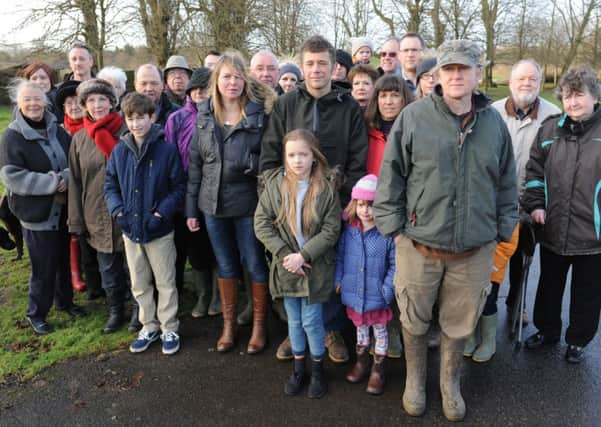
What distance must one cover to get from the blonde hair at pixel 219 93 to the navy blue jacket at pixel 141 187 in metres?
0.54

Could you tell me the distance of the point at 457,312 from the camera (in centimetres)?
309

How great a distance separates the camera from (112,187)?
3.81 m

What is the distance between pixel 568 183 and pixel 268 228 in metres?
2.25

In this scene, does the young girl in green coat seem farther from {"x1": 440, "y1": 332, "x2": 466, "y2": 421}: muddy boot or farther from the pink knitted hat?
{"x1": 440, "y1": 332, "x2": 466, "y2": 421}: muddy boot

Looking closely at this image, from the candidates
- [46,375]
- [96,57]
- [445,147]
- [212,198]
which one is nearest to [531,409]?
[445,147]

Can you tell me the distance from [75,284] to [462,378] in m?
4.09

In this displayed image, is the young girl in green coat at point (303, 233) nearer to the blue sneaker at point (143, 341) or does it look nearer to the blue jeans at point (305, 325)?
the blue jeans at point (305, 325)

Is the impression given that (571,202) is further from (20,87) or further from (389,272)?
(20,87)

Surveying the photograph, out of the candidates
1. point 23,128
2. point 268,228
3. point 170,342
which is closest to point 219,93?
point 268,228

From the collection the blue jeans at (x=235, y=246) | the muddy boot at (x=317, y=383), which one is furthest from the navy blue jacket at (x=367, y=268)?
the blue jeans at (x=235, y=246)

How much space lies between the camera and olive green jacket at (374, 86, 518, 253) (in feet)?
9.05

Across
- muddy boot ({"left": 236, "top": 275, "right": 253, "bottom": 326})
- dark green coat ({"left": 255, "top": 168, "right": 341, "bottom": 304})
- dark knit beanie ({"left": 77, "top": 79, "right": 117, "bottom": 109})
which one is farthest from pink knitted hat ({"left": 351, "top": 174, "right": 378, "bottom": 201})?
dark knit beanie ({"left": 77, "top": 79, "right": 117, "bottom": 109})

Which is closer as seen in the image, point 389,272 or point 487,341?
point 389,272

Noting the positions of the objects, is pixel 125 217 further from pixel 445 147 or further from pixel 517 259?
pixel 517 259
